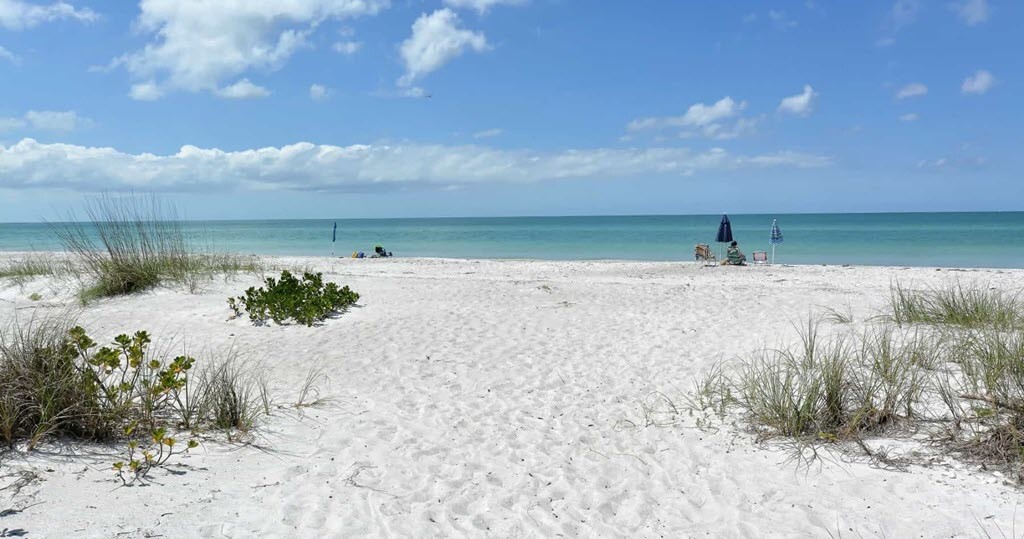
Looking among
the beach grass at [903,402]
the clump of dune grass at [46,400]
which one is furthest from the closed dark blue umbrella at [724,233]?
the clump of dune grass at [46,400]

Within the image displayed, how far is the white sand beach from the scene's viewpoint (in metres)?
3.24

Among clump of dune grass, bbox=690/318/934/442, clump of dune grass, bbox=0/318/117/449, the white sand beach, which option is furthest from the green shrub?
clump of dune grass, bbox=690/318/934/442

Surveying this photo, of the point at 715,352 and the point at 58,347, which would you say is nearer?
the point at 58,347

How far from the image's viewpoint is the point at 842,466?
3.96 metres

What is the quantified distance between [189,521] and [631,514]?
2207 mm

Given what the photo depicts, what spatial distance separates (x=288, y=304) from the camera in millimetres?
8312

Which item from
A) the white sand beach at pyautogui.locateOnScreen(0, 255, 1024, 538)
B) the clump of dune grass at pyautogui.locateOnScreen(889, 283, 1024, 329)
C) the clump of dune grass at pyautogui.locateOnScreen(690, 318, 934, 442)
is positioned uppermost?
the clump of dune grass at pyautogui.locateOnScreen(889, 283, 1024, 329)

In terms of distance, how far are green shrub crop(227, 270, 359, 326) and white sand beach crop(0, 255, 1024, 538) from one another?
31cm

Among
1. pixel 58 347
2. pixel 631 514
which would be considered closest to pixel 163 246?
pixel 58 347

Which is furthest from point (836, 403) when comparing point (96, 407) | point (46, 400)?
point (46, 400)

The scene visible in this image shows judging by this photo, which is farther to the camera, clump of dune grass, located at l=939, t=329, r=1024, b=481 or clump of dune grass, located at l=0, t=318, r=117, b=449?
clump of dune grass, located at l=939, t=329, r=1024, b=481

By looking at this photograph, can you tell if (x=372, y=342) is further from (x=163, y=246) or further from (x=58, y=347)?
(x=163, y=246)

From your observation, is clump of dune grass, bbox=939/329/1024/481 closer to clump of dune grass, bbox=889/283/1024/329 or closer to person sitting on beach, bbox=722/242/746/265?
clump of dune grass, bbox=889/283/1024/329

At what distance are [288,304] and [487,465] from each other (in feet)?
16.5
